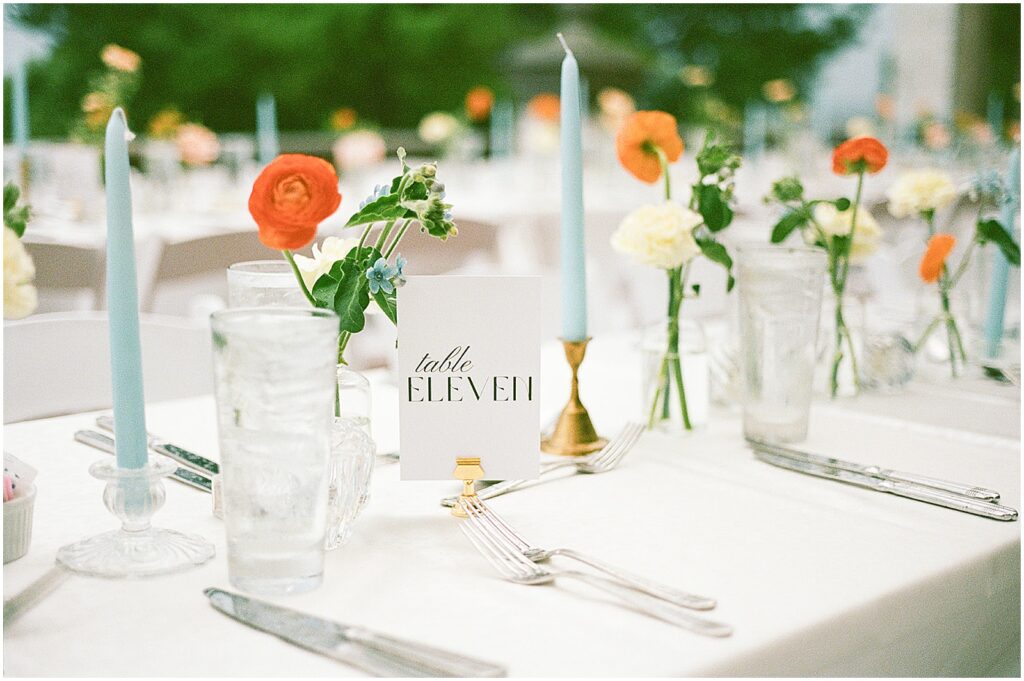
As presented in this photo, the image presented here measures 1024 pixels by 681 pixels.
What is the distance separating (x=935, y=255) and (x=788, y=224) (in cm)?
26

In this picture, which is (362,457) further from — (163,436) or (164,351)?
(164,351)

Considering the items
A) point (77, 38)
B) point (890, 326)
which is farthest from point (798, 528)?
point (77, 38)

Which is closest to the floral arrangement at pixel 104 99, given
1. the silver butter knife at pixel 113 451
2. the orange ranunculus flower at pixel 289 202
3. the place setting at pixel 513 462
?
the place setting at pixel 513 462

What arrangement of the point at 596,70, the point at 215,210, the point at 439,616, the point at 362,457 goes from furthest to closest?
1. the point at 596,70
2. the point at 215,210
3. the point at 362,457
4. the point at 439,616

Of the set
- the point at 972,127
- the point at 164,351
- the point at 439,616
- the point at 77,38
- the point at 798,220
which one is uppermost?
the point at 77,38

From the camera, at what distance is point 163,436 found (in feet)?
3.52

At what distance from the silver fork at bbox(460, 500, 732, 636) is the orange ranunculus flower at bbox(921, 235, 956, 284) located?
2.71 ft

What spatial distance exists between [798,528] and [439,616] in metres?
0.31

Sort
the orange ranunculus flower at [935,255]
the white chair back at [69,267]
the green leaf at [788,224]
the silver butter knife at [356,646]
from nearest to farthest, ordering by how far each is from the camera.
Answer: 1. the silver butter knife at [356,646]
2. the green leaf at [788,224]
3. the orange ranunculus flower at [935,255]
4. the white chair back at [69,267]

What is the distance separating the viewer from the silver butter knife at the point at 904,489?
2.73 ft

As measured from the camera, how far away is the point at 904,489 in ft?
Result: 2.90

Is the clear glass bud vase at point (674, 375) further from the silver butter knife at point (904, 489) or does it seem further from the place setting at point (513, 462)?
the silver butter knife at point (904, 489)

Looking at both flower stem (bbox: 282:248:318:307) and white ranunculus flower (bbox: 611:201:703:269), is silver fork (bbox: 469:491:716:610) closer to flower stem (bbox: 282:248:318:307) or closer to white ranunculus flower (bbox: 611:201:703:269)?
flower stem (bbox: 282:248:318:307)

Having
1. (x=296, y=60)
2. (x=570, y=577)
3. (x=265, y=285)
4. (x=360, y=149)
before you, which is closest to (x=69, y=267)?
(x=265, y=285)
